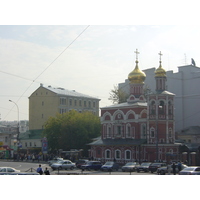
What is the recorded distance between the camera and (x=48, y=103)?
73375 millimetres

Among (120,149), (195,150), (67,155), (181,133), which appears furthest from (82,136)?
(195,150)

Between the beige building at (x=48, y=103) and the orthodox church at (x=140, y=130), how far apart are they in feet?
59.0

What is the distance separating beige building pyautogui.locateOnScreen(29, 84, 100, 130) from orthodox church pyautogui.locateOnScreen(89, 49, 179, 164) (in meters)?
18.0

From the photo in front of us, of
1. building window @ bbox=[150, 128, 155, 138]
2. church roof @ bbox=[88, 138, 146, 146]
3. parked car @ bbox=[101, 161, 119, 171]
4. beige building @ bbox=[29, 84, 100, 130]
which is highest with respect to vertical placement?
beige building @ bbox=[29, 84, 100, 130]

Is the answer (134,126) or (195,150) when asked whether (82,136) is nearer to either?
(134,126)

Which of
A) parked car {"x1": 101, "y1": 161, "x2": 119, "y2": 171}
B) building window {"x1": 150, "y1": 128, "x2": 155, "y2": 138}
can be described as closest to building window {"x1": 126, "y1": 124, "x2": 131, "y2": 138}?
building window {"x1": 150, "y1": 128, "x2": 155, "y2": 138}

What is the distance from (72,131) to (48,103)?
603 inches

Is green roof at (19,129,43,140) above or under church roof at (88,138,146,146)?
above

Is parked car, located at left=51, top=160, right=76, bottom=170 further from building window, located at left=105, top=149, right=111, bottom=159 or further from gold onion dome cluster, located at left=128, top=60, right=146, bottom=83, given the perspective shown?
gold onion dome cluster, located at left=128, top=60, right=146, bottom=83

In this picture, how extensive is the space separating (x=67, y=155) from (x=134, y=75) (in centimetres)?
1418

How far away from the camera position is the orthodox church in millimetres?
49531

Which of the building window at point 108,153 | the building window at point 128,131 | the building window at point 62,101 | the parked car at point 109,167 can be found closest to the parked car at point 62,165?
the parked car at point 109,167

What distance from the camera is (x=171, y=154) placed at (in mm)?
46594

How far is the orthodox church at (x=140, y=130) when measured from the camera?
163 ft
